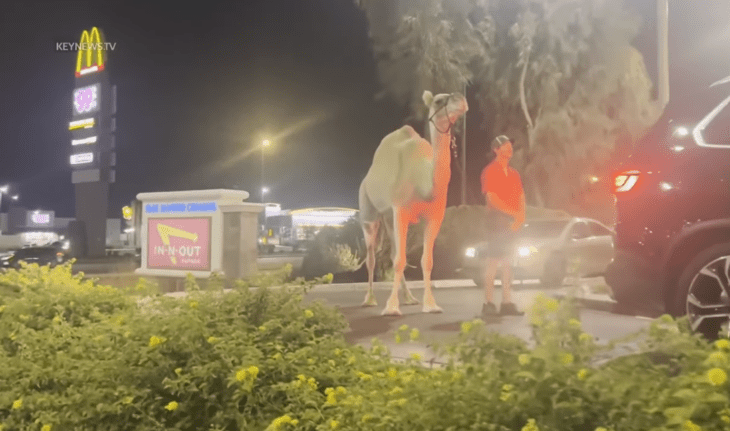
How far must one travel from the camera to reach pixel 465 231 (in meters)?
17.8

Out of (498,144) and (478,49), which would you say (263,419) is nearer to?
(498,144)

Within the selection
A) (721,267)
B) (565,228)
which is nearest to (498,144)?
(721,267)

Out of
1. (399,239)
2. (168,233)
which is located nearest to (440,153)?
(399,239)

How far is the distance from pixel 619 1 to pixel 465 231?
616cm

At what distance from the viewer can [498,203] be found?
9109 millimetres

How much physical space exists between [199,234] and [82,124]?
58.5 ft

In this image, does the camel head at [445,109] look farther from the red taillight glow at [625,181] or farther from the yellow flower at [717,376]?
the yellow flower at [717,376]

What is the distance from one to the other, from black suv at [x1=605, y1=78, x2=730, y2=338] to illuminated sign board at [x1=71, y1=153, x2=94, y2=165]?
26596 mm

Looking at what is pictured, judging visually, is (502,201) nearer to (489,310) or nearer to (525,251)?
(489,310)

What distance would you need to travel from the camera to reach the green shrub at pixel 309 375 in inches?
114

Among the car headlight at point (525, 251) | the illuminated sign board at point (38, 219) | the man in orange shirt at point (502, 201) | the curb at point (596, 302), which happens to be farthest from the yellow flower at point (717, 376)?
the illuminated sign board at point (38, 219)

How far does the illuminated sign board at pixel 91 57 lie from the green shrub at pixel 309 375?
28199 mm

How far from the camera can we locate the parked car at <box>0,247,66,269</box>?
95.1 feet

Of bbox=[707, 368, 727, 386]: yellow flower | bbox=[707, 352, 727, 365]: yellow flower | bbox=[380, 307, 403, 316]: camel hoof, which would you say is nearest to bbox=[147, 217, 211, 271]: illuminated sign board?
bbox=[380, 307, 403, 316]: camel hoof
